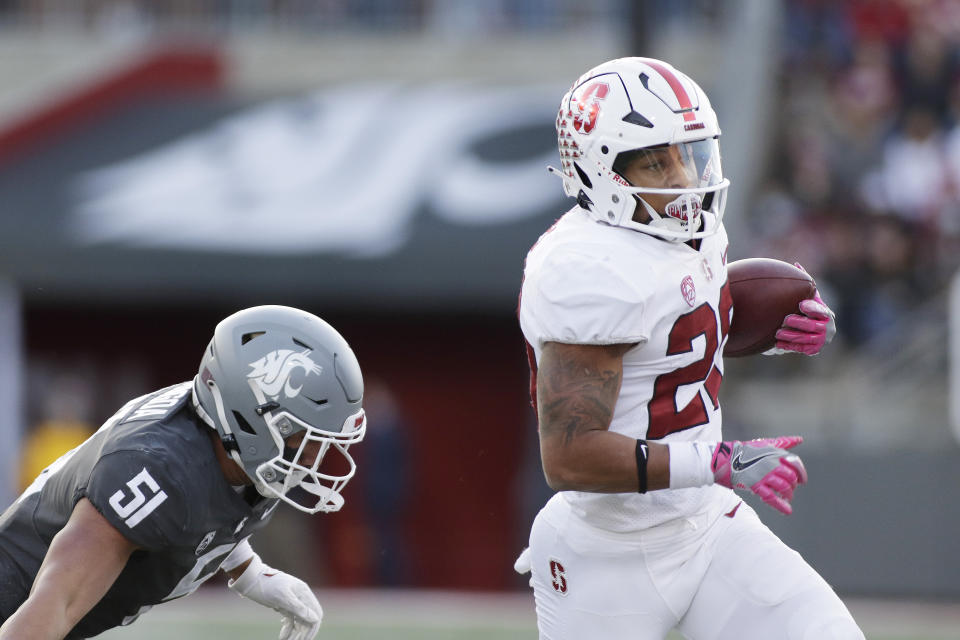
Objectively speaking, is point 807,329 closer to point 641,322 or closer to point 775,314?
point 775,314

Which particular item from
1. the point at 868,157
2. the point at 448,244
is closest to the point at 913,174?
the point at 868,157

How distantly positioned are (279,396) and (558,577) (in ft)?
2.58

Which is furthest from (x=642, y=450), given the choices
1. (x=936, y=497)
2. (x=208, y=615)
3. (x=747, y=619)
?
(x=936, y=497)

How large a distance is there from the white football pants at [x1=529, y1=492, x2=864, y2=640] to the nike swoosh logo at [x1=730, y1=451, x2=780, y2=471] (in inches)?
11.8

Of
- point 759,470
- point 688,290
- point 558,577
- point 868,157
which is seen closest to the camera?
point 759,470

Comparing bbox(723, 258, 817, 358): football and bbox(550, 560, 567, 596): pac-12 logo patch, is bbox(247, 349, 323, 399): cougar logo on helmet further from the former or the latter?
bbox(723, 258, 817, 358): football

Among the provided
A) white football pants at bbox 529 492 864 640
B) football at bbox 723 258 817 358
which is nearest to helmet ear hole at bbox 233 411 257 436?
white football pants at bbox 529 492 864 640

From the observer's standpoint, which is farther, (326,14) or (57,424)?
(326,14)

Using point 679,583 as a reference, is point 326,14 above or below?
below

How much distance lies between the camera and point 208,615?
8.09m

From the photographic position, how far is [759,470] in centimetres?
325

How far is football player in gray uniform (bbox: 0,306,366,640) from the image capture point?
10.4 ft

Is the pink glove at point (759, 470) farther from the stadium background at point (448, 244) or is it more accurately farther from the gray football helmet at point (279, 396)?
the stadium background at point (448, 244)

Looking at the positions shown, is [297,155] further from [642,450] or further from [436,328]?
[642,450]
